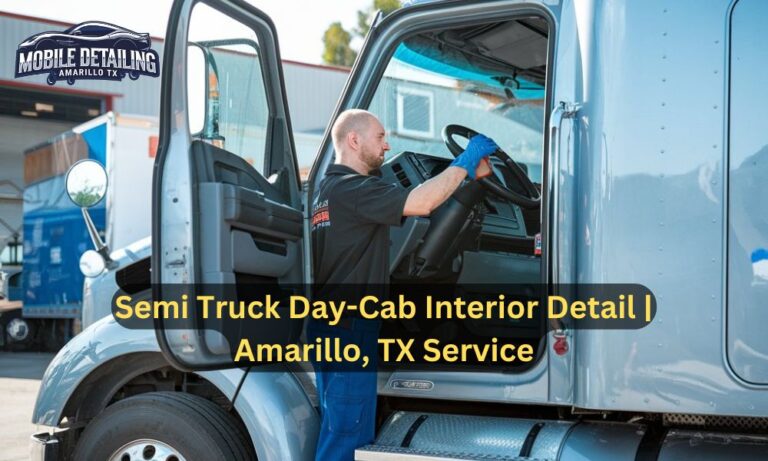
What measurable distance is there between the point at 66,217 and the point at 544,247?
1079cm

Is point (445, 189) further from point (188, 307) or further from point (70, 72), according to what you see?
point (70, 72)

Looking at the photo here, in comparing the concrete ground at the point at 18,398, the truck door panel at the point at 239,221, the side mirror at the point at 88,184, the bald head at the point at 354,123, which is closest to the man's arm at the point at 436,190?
the bald head at the point at 354,123

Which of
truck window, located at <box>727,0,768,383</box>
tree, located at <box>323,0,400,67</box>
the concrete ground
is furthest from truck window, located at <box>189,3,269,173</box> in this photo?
tree, located at <box>323,0,400,67</box>

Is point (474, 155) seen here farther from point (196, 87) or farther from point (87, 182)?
point (87, 182)

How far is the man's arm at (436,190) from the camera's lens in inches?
121

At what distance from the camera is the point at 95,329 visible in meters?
3.66

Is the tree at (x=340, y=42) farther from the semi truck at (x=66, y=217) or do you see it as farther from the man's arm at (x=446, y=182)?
the man's arm at (x=446, y=182)

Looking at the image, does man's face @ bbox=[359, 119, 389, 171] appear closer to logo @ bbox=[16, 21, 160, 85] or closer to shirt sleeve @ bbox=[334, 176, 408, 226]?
shirt sleeve @ bbox=[334, 176, 408, 226]

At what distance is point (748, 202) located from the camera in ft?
8.96

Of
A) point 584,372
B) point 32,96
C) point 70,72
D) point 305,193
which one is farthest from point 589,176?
point 32,96

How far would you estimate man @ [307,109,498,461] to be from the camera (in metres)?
3.13

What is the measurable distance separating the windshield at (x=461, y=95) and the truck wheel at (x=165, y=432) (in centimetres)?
142

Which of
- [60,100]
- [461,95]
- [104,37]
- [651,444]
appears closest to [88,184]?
[461,95]

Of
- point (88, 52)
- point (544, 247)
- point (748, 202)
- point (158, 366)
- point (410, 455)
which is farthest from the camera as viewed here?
point (88, 52)
